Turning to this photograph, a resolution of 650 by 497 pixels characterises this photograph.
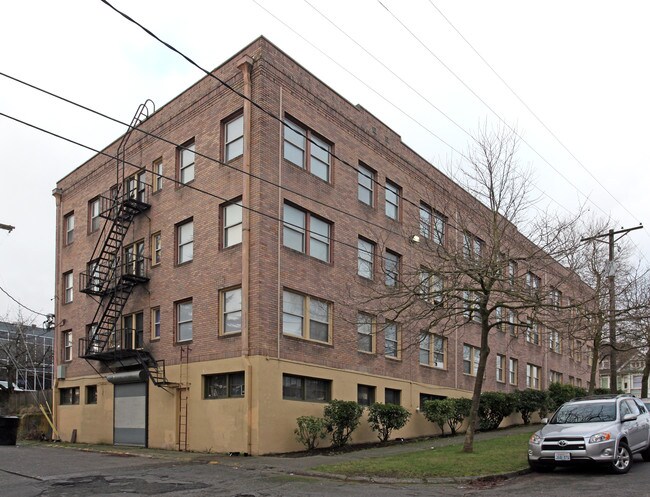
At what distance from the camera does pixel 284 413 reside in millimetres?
19234

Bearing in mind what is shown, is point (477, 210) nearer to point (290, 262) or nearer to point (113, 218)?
point (290, 262)

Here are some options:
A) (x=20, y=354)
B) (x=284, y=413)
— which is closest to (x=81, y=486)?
(x=284, y=413)

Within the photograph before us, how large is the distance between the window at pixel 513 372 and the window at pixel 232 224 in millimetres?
20893

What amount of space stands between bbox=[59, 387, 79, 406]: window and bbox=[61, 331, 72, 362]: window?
1.35 metres

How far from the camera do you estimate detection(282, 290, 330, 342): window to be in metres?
20.2

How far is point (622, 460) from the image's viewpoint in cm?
1287

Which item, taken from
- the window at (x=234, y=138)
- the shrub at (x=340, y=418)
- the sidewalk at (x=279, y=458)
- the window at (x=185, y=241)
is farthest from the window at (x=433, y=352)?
the window at (x=234, y=138)

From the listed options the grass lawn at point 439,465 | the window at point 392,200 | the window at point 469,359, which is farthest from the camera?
the window at point 469,359

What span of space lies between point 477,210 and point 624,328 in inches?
432

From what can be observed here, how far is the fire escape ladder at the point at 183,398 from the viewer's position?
67.4ft

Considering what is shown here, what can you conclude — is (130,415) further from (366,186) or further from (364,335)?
(366,186)

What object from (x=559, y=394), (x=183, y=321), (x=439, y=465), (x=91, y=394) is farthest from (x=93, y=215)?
(x=559, y=394)

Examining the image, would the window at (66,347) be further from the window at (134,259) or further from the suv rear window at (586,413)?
the suv rear window at (586,413)

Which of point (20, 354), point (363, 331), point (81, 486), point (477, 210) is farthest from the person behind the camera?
point (20, 354)
